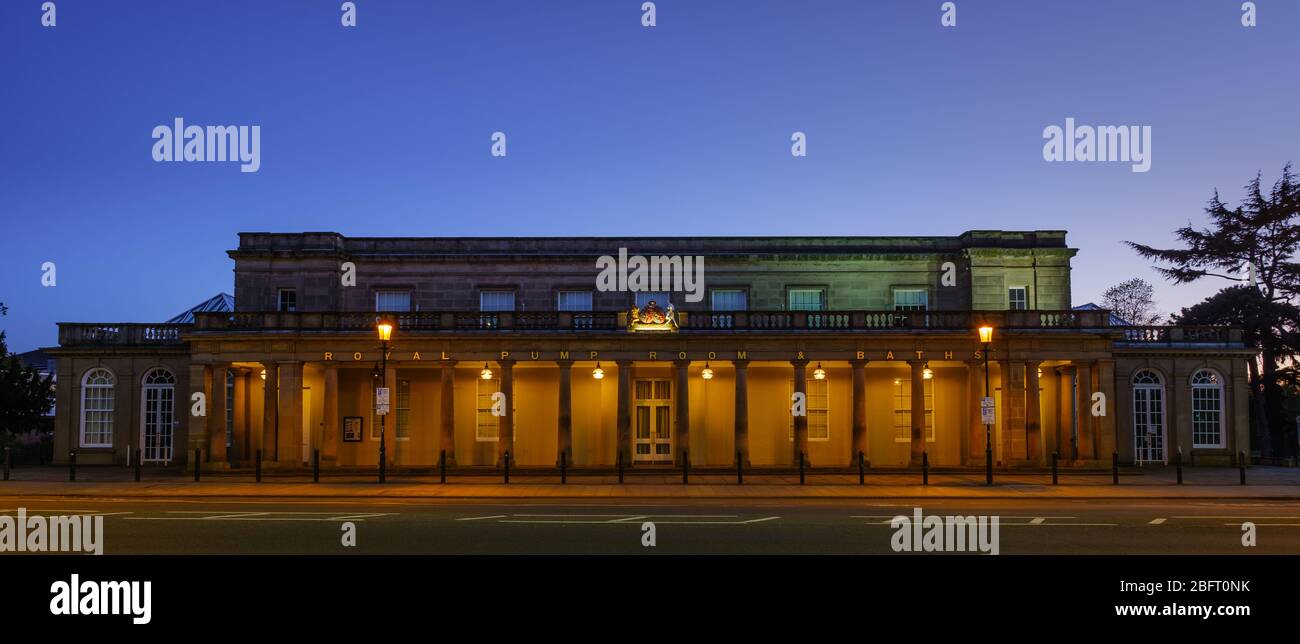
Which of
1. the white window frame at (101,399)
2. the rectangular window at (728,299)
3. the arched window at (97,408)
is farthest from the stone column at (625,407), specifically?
the arched window at (97,408)

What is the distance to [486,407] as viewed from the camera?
38.4 metres

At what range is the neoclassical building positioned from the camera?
35.2 meters

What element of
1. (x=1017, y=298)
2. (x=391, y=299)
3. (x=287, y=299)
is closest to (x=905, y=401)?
(x=1017, y=298)

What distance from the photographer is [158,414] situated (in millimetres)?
40062

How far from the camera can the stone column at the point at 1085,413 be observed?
34.6 meters

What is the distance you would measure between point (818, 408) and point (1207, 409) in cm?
1731

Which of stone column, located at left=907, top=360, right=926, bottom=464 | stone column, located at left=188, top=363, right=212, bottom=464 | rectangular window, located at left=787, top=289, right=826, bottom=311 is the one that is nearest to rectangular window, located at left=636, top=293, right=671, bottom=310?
rectangular window, located at left=787, top=289, right=826, bottom=311

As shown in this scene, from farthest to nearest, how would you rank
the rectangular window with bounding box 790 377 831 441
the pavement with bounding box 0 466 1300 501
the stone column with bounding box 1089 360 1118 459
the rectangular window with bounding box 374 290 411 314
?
the rectangular window with bounding box 374 290 411 314 < the rectangular window with bounding box 790 377 831 441 < the stone column with bounding box 1089 360 1118 459 < the pavement with bounding box 0 466 1300 501

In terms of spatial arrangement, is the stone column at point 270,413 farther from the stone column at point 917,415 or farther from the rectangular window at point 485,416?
the stone column at point 917,415

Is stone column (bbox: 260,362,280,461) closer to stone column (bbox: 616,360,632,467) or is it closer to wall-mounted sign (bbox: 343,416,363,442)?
wall-mounted sign (bbox: 343,416,363,442)

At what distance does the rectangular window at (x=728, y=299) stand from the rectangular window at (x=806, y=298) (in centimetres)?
207

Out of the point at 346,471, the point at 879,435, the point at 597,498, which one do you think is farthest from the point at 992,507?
the point at 346,471

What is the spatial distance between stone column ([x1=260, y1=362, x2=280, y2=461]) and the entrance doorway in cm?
1429
